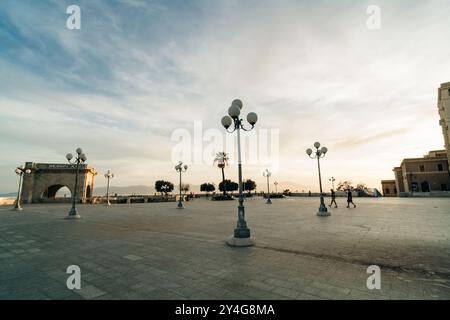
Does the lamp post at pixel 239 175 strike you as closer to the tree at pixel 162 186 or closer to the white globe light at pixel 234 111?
the white globe light at pixel 234 111

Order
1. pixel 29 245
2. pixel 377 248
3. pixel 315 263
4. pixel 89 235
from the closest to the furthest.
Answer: pixel 315 263, pixel 377 248, pixel 29 245, pixel 89 235

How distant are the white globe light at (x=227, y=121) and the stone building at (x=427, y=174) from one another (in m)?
64.1

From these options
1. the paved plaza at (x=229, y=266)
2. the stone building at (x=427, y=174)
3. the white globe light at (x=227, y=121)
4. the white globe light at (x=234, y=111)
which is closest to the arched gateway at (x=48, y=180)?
the paved plaza at (x=229, y=266)

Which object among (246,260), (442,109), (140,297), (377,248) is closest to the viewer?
(140,297)

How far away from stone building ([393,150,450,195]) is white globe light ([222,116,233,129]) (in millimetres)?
64133

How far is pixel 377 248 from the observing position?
6.23m

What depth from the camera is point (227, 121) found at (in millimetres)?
8164

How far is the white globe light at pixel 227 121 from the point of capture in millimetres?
8133

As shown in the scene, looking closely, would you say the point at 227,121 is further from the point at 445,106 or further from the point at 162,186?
the point at 162,186

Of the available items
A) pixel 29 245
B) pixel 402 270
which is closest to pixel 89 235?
pixel 29 245

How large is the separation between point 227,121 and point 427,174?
6979 centimetres

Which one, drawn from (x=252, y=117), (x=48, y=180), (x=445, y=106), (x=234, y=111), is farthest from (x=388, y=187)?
(x=48, y=180)
